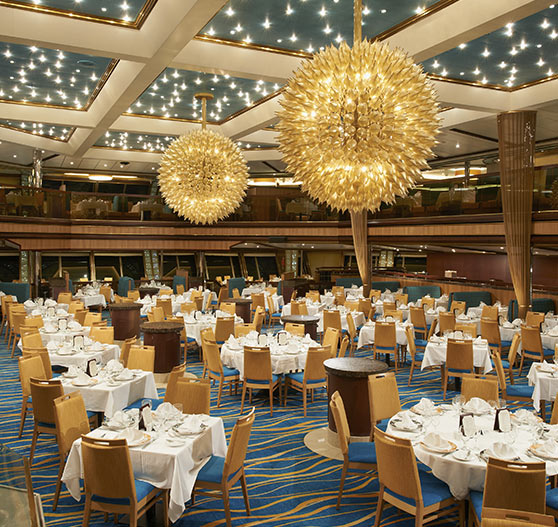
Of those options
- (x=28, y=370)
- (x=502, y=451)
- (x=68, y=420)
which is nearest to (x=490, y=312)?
(x=502, y=451)

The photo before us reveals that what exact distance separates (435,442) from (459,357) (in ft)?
13.8

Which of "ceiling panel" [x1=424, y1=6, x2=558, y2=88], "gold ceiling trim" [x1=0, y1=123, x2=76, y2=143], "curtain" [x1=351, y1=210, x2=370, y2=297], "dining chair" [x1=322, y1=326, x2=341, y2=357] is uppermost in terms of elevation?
"gold ceiling trim" [x1=0, y1=123, x2=76, y2=143]

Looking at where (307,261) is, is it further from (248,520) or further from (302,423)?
(248,520)

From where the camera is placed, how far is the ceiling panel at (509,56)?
27.7 ft

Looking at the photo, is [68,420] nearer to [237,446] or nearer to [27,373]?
[237,446]

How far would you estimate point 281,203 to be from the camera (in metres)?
21.3

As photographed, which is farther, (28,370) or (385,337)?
(385,337)

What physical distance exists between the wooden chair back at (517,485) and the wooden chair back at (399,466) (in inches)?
20.7

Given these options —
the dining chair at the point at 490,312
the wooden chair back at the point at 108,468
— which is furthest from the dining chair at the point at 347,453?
the dining chair at the point at 490,312

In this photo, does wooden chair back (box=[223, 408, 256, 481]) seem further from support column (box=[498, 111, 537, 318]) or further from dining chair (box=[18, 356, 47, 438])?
support column (box=[498, 111, 537, 318])

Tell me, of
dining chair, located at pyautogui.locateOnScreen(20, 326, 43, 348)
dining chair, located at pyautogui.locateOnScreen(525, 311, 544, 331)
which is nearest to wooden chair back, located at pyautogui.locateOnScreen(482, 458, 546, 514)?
dining chair, located at pyautogui.locateOnScreen(20, 326, 43, 348)

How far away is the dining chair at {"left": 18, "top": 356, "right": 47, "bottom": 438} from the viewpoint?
21.1 ft

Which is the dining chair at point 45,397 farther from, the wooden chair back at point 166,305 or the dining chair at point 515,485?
the wooden chair back at point 166,305

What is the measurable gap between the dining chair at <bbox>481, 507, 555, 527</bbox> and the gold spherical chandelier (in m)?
6.18
